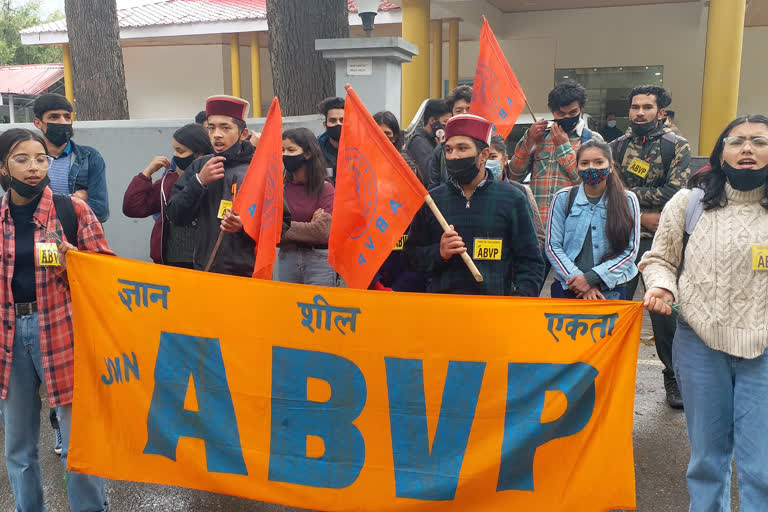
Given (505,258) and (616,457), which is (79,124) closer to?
(505,258)

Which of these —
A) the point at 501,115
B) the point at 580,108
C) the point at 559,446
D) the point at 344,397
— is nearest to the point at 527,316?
the point at 559,446

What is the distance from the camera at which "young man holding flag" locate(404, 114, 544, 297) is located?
3512mm

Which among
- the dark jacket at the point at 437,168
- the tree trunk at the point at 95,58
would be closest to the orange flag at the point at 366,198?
the dark jacket at the point at 437,168

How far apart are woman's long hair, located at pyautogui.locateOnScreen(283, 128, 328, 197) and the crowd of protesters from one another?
0.01m

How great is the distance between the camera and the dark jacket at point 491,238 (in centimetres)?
354

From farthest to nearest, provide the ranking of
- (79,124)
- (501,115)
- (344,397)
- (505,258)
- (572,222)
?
(79,124)
(501,115)
(572,222)
(505,258)
(344,397)

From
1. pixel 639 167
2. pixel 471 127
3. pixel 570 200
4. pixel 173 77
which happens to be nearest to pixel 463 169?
pixel 471 127

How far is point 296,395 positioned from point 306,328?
31 cm

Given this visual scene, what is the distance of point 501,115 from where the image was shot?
574 centimetres

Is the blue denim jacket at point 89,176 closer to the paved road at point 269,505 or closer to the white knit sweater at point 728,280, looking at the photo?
the paved road at point 269,505

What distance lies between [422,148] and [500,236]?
8.21 ft

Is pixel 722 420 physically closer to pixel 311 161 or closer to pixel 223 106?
pixel 311 161

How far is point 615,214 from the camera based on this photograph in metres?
4.03

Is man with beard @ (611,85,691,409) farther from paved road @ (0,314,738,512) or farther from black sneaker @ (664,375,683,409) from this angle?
paved road @ (0,314,738,512)
